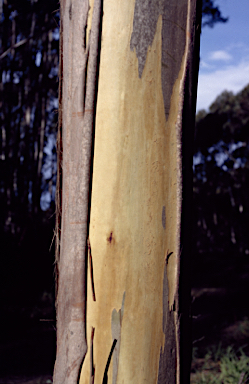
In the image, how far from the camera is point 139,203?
907 millimetres

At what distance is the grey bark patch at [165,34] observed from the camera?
0.93 meters

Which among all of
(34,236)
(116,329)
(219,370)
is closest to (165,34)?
(116,329)

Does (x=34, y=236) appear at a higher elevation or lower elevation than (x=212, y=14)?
lower

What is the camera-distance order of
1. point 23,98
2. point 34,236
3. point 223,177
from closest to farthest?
point 34,236
point 23,98
point 223,177

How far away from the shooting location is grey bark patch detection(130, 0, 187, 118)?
93cm

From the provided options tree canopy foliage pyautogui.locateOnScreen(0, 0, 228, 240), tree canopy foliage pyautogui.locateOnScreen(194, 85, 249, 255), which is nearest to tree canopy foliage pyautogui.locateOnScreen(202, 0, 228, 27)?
tree canopy foliage pyautogui.locateOnScreen(0, 0, 228, 240)

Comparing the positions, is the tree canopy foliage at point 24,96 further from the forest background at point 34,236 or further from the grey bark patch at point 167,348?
the grey bark patch at point 167,348

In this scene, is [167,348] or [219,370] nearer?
[167,348]

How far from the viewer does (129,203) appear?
906mm

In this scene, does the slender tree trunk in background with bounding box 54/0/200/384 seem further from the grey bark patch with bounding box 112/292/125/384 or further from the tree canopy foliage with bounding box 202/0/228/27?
the tree canopy foliage with bounding box 202/0/228/27

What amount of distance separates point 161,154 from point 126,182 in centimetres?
12

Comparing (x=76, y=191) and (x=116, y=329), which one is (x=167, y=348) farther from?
(x=76, y=191)

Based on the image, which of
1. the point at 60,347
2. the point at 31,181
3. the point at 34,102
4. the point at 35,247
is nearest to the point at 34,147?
the point at 31,181

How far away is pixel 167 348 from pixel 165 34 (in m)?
0.82
